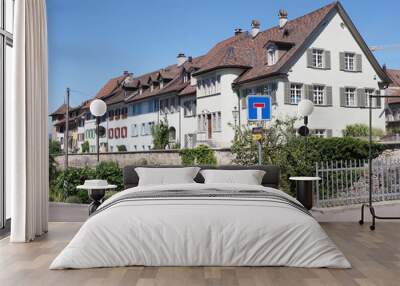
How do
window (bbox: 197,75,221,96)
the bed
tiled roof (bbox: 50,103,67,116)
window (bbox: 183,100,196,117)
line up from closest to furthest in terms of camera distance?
the bed, tiled roof (bbox: 50,103,67,116), window (bbox: 197,75,221,96), window (bbox: 183,100,196,117)

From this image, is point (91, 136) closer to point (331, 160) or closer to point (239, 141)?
point (239, 141)

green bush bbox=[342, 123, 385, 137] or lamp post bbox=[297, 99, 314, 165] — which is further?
green bush bbox=[342, 123, 385, 137]

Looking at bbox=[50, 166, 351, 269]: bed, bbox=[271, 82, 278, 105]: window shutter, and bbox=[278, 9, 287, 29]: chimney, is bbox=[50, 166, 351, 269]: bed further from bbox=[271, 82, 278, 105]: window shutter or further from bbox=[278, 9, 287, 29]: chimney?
bbox=[278, 9, 287, 29]: chimney

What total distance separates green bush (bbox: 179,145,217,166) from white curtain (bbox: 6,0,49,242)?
3047 millimetres

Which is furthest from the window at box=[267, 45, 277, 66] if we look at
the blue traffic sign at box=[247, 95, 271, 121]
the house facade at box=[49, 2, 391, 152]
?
the blue traffic sign at box=[247, 95, 271, 121]

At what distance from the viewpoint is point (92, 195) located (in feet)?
18.6

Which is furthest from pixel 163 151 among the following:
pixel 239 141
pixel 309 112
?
pixel 309 112

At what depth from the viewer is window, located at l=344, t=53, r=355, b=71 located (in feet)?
25.3

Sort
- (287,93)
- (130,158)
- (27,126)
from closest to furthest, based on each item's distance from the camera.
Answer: (27,126) → (287,93) → (130,158)

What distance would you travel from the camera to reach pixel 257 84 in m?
7.61

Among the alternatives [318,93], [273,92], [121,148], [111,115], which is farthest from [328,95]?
[111,115]

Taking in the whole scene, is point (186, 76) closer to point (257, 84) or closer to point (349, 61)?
point (257, 84)

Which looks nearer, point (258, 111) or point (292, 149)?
point (292, 149)

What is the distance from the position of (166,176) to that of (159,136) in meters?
2.68
